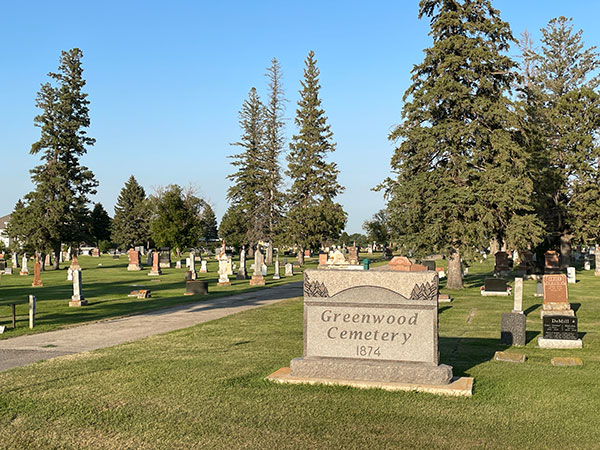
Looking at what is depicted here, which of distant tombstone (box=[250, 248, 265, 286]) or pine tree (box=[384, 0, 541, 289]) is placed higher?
pine tree (box=[384, 0, 541, 289])

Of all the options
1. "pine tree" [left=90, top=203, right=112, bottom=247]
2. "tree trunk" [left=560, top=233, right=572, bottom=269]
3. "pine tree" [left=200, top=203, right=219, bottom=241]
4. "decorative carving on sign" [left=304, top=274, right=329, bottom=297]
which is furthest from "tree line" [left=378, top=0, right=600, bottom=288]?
"pine tree" [left=200, top=203, right=219, bottom=241]

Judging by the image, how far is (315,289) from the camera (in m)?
8.77

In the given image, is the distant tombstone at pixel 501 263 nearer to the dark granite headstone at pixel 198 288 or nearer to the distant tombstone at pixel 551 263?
the distant tombstone at pixel 551 263

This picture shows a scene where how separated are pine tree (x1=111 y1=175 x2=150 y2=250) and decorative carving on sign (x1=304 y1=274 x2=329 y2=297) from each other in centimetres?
8266

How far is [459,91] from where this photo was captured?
28500 millimetres

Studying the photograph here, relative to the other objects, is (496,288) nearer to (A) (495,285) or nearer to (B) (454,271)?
(A) (495,285)

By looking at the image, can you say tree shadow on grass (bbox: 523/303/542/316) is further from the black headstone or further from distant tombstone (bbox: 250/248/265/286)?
distant tombstone (bbox: 250/248/265/286)

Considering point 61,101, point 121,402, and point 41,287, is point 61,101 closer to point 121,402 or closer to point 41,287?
point 41,287

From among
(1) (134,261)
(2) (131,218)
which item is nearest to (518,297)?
(1) (134,261)

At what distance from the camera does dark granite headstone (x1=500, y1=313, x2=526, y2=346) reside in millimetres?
12867

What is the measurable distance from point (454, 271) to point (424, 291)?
21798mm

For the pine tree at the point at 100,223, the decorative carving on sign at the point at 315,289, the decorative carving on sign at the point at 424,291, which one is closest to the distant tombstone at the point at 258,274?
the decorative carving on sign at the point at 315,289

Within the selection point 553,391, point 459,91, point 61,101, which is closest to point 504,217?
point 459,91

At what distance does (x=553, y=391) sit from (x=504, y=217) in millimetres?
20541
